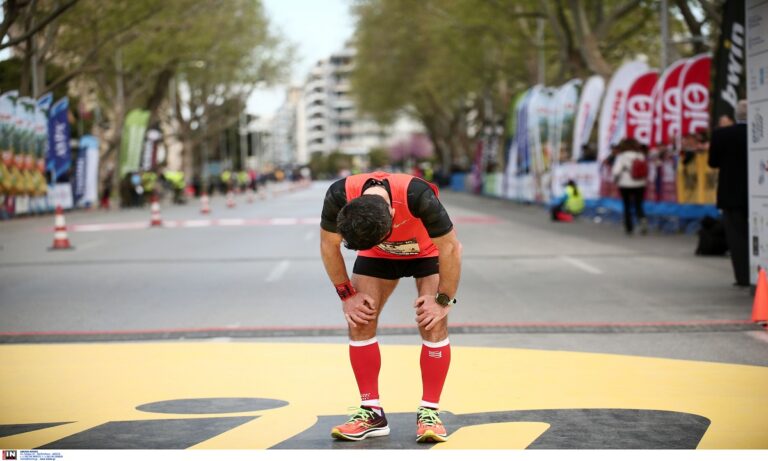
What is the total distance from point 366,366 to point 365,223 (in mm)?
1122

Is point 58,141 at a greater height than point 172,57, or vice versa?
point 172,57

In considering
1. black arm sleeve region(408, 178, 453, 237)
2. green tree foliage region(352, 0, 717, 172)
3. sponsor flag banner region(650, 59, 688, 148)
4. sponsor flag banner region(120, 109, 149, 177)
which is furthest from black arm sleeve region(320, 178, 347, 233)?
sponsor flag banner region(120, 109, 149, 177)

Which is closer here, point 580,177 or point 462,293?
point 462,293

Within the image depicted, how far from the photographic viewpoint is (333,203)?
5.59 m

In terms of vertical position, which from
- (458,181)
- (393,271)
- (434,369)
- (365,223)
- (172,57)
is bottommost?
(458,181)

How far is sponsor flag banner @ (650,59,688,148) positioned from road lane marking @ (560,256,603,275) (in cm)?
713

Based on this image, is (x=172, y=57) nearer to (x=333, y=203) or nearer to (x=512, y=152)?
(x=512, y=152)

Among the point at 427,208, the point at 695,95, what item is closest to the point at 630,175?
the point at 695,95

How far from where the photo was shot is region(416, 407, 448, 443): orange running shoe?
224 inches

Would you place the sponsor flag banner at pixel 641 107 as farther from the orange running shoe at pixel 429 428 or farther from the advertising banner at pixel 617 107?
the orange running shoe at pixel 429 428

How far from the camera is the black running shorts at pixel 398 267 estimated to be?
5977mm

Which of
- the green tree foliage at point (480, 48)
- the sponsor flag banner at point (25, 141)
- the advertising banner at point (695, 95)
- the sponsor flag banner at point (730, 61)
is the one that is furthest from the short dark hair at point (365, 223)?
the sponsor flag banner at point (25, 141)

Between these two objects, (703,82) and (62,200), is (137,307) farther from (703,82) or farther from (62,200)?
(62,200)

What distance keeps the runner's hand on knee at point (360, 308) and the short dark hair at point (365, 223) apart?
2.28 ft
